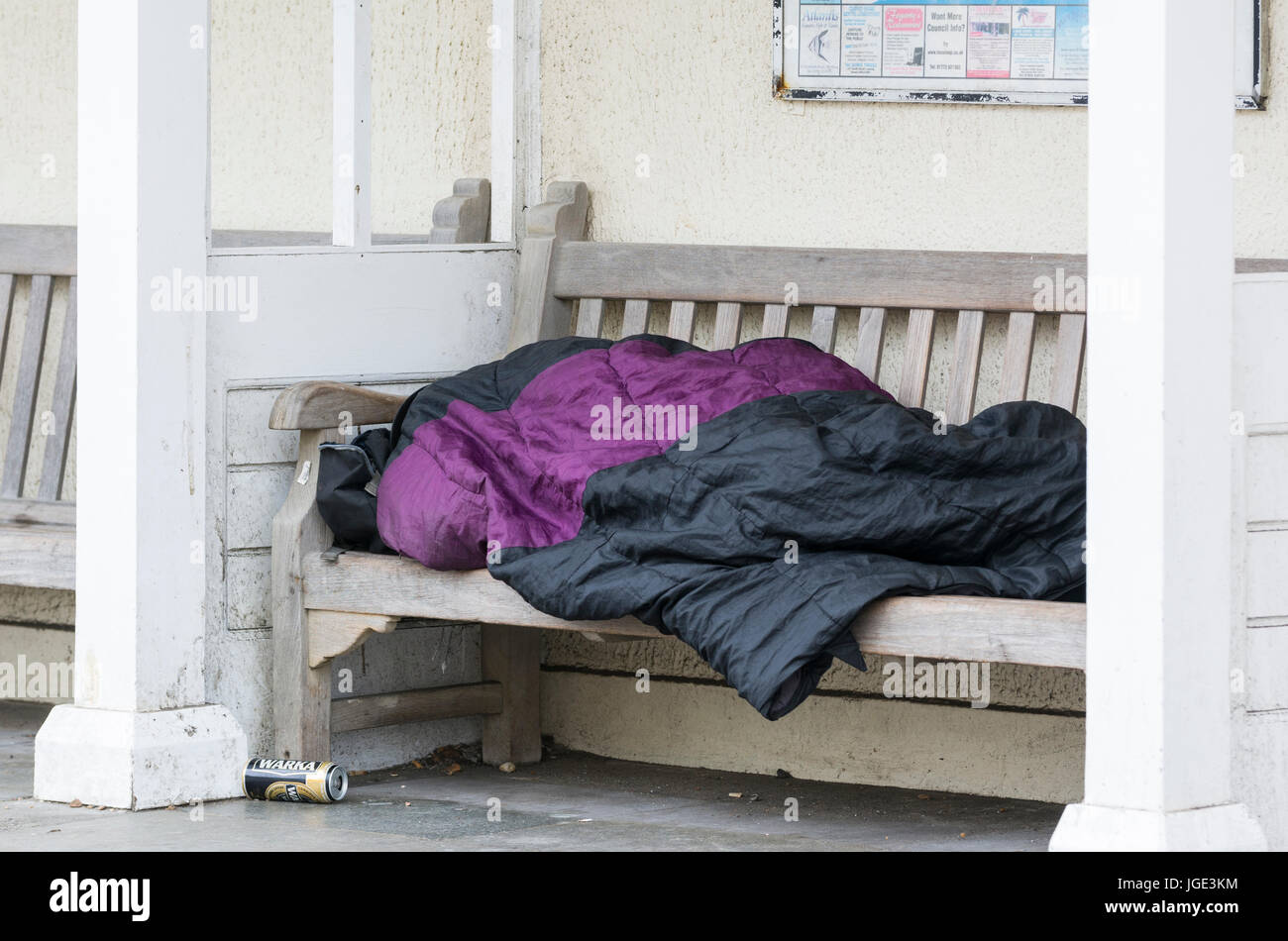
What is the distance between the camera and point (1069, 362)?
464cm

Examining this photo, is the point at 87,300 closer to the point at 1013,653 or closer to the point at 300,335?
the point at 300,335

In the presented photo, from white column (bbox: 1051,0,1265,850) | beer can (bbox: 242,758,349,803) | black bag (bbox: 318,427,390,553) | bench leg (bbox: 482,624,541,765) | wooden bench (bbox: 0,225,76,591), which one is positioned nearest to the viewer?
white column (bbox: 1051,0,1265,850)

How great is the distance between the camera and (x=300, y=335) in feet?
16.2

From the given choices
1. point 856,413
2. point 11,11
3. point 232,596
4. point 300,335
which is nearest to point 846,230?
point 856,413

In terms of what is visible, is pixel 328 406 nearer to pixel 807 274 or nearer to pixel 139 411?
pixel 139 411

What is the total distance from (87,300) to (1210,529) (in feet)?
Result: 7.62

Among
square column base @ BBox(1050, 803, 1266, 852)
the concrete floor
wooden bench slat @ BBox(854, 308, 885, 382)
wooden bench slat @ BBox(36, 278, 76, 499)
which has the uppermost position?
wooden bench slat @ BBox(854, 308, 885, 382)

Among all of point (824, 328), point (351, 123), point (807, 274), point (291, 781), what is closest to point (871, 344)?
point (824, 328)

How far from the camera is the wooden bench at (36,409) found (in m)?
5.04

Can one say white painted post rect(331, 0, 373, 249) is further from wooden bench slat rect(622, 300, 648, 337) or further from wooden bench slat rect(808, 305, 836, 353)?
wooden bench slat rect(808, 305, 836, 353)

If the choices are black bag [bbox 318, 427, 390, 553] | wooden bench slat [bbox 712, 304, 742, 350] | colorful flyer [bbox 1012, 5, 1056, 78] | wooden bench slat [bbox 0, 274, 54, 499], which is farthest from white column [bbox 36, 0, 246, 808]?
colorful flyer [bbox 1012, 5, 1056, 78]

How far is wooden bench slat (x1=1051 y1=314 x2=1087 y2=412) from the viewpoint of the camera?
15.2ft

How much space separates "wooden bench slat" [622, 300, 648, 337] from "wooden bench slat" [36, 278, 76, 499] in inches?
55.6

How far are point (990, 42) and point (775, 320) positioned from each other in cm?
78
